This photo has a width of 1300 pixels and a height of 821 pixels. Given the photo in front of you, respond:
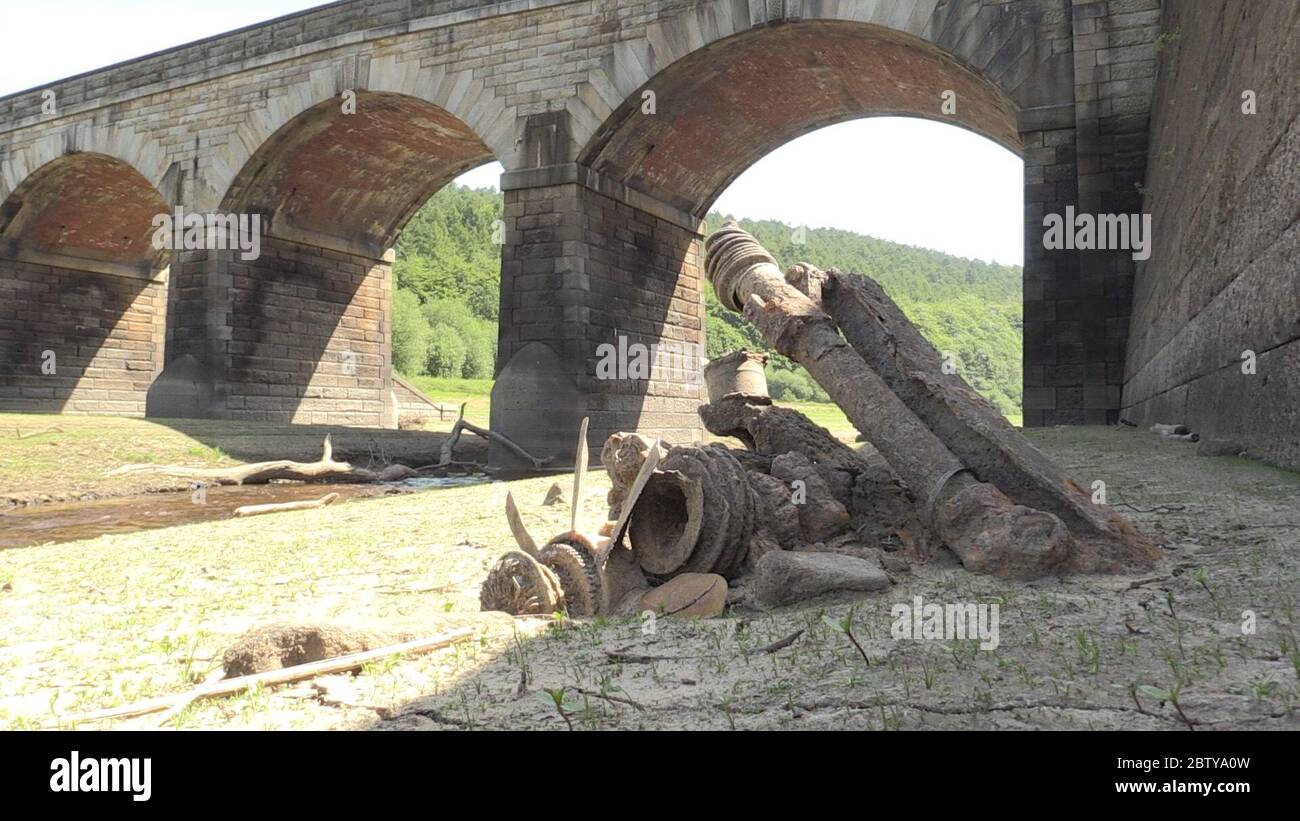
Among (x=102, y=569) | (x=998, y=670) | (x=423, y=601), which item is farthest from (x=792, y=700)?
(x=102, y=569)

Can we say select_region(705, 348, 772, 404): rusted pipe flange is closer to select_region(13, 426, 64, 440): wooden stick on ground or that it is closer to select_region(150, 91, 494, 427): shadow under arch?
select_region(150, 91, 494, 427): shadow under arch

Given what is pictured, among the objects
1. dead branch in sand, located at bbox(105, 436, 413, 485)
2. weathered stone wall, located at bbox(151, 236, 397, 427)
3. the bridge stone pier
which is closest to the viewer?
the bridge stone pier

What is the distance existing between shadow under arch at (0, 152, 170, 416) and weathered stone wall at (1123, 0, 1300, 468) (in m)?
18.8

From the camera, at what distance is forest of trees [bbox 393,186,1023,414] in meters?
48.8

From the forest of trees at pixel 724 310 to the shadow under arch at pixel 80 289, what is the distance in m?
21.3

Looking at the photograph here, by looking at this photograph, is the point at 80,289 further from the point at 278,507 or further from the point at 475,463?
the point at 278,507

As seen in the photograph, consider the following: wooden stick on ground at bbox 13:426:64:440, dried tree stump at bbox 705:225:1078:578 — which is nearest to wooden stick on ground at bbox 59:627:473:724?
dried tree stump at bbox 705:225:1078:578

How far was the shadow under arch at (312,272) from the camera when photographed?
16.2 meters

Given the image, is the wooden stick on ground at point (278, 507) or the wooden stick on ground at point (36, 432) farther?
the wooden stick on ground at point (36, 432)

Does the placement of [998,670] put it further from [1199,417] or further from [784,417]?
[1199,417]

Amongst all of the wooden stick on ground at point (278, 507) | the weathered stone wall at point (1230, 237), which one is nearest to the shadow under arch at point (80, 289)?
the wooden stick on ground at point (278, 507)

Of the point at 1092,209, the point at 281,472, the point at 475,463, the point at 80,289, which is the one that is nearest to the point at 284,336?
the point at 475,463

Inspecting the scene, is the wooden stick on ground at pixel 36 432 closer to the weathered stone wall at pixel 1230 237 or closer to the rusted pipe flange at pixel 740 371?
the rusted pipe flange at pixel 740 371

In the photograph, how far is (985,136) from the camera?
1426 centimetres
